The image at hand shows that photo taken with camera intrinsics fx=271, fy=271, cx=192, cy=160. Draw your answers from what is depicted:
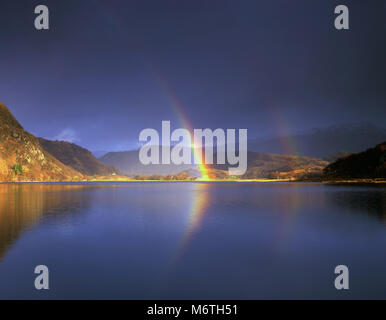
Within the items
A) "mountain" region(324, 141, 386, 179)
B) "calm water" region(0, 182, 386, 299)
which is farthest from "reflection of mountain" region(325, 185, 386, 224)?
"mountain" region(324, 141, 386, 179)

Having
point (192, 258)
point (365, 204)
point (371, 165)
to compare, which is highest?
point (371, 165)

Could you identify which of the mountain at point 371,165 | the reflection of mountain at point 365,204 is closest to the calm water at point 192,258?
the reflection of mountain at point 365,204

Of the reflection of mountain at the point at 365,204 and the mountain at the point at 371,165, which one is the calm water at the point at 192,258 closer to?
the reflection of mountain at the point at 365,204

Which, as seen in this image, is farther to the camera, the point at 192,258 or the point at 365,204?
the point at 365,204

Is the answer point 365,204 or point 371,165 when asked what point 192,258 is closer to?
point 365,204

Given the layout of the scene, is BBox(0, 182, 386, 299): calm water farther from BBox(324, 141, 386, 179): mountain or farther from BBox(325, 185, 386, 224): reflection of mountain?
BBox(324, 141, 386, 179): mountain

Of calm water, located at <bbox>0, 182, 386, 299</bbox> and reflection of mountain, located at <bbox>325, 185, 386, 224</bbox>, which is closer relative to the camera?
calm water, located at <bbox>0, 182, 386, 299</bbox>

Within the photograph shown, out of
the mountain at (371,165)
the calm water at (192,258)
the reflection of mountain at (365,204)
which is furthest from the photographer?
the mountain at (371,165)

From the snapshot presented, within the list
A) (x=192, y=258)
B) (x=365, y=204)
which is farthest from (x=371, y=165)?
(x=192, y=258)

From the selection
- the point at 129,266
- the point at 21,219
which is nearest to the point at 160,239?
the point at 129,266

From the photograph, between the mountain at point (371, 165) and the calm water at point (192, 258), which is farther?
the mountain at point (371, 165)

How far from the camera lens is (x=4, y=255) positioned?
1891 centimetres

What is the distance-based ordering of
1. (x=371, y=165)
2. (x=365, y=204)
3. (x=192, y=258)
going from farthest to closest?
(x=371, y=165)
(x=365, y=204)
(x=192, y=258)
